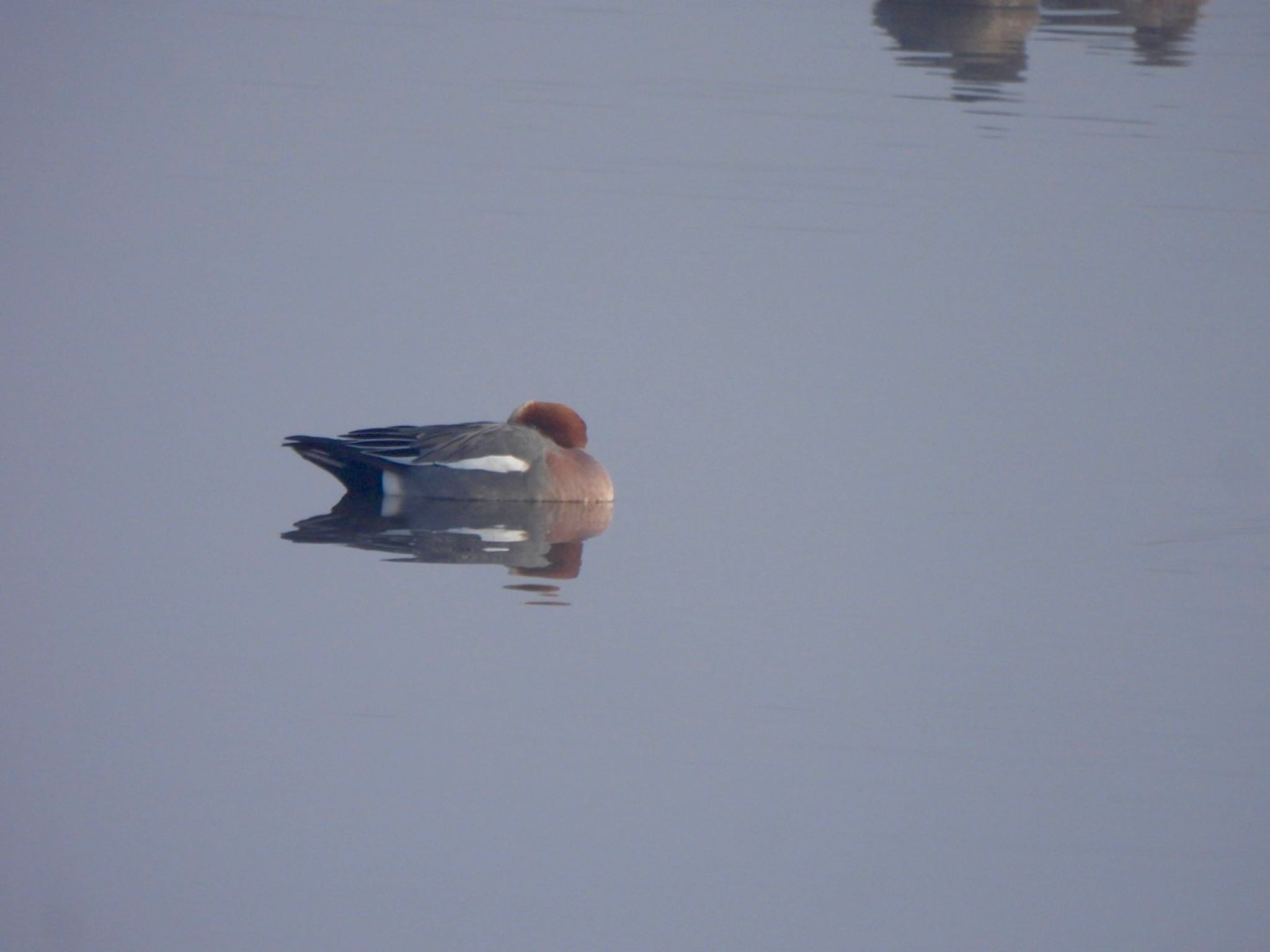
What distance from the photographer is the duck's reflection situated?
20.8 ft

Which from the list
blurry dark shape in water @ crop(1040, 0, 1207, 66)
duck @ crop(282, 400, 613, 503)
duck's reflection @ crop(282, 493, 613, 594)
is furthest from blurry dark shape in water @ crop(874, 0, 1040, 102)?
duck's reflection @ crop(282, 493, 613, 594)

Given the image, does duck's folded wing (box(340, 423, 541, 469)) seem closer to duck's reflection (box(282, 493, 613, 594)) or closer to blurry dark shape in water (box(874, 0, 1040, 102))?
duck's reflection (box(282, 493, 613, 594))

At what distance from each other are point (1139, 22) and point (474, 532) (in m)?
12.0

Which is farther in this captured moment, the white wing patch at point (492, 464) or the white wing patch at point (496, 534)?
the white wing patch at point (492, 464)

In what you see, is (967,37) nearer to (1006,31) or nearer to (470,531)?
(1006,31)

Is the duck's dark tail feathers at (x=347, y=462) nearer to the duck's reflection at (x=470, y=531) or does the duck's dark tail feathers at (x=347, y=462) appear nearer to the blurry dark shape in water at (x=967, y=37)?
the duck's reflection at (x=470, y=531)

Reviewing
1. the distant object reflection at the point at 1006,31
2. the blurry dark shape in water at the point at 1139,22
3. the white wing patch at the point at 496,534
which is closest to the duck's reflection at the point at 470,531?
the white wing patch at the point at 496,534

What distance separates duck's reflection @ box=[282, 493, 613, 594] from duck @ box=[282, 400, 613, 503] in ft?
0.15

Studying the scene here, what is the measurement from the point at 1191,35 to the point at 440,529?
40.0ft

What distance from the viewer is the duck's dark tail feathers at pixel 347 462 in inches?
277

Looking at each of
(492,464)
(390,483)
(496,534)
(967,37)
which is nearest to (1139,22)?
(967,37)

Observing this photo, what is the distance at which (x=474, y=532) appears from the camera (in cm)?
677

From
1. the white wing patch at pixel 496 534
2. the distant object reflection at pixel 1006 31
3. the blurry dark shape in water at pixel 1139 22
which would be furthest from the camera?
the blurry dark shape in water at pixel 1139 22

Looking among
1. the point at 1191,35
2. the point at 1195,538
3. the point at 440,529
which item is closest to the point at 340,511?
the point at 440,529
